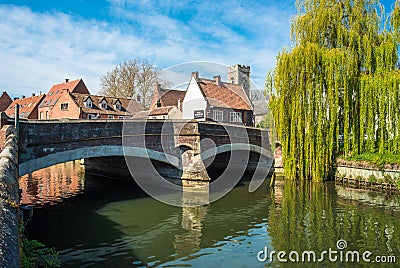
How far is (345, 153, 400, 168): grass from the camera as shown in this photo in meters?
15.7

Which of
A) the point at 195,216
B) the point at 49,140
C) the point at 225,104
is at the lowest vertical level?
the point at 195,216

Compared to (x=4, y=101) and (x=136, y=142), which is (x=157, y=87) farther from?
(x=4, y=101)

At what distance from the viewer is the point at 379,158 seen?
53.1ft

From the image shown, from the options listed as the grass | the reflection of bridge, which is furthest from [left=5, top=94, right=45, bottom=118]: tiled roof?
the grass

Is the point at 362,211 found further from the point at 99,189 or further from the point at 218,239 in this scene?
the point at 99,189

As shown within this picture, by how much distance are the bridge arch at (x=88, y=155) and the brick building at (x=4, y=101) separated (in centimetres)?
4808

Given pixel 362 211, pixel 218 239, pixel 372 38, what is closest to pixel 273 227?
pixel 218 239

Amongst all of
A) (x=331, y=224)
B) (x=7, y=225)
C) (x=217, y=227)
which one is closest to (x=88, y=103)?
(x=217, y=227)

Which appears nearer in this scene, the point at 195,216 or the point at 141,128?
the point at 195,216

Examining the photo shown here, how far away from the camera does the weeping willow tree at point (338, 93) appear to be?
16.2m

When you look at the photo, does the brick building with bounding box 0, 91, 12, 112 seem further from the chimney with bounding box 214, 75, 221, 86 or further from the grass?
the grass

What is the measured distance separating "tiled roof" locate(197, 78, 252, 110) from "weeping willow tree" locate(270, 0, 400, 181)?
1642 centimetres

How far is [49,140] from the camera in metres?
12.2

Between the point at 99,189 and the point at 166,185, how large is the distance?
3491 mm
